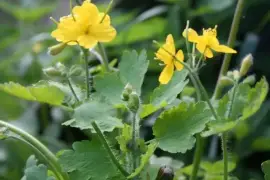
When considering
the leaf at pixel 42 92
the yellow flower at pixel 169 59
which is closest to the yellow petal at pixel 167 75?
the yellow flower at pixel 169 59

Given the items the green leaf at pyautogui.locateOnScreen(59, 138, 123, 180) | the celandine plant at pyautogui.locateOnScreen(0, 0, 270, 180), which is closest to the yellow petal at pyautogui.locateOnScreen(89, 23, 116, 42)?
the celandine plant at pyautogui.locateOnScreen(0, 0, 270, 180)

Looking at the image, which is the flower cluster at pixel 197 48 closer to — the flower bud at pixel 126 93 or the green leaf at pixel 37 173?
the flower bud at pixel 126 93

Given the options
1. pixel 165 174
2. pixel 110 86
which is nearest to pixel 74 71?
pixel 110 86

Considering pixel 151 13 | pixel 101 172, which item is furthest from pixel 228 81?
pixel 151 13

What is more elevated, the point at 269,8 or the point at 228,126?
the point at 269,8

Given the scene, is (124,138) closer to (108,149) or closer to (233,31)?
(108,149)

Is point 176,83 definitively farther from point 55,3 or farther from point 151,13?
point 55,3

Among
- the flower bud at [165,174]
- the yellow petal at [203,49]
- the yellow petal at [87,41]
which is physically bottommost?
the flower bud at [165,174]
